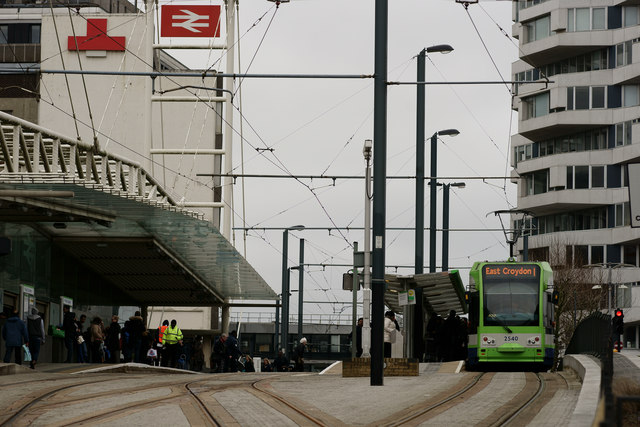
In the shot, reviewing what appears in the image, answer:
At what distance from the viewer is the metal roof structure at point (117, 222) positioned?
2562cm

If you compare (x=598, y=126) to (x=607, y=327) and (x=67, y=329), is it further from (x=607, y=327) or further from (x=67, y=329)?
(x=607, y=327)

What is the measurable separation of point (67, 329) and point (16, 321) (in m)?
5.20

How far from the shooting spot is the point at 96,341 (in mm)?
33312

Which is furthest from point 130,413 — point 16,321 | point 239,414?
point 16,321

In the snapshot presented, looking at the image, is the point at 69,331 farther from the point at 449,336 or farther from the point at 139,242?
the point at 449,336

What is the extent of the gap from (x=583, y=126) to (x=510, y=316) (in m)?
48.9

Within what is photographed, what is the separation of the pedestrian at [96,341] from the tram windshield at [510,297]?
1008 centimetres

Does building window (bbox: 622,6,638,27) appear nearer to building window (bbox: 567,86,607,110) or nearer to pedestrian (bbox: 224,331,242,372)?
building window (bbox: 567,86,607,110)

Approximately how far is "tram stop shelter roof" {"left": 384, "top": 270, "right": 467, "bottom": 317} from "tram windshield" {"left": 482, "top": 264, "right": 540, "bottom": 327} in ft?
3.11

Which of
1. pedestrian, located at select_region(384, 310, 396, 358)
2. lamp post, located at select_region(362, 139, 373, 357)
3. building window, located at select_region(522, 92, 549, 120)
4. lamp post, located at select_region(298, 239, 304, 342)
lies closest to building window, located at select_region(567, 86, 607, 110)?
building window, located at select_region(522, 92, 549, 120)

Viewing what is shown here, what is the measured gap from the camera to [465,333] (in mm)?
36719

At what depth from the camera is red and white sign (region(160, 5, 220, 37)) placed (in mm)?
62125

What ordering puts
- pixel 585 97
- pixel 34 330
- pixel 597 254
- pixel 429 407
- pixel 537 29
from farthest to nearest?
pixel 537 29 → pixel 585 97 → pixel 597 254 → pixel 34 330 → pixel 429 407

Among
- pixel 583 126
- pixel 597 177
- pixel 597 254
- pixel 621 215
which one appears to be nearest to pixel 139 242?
pixel 597 254
